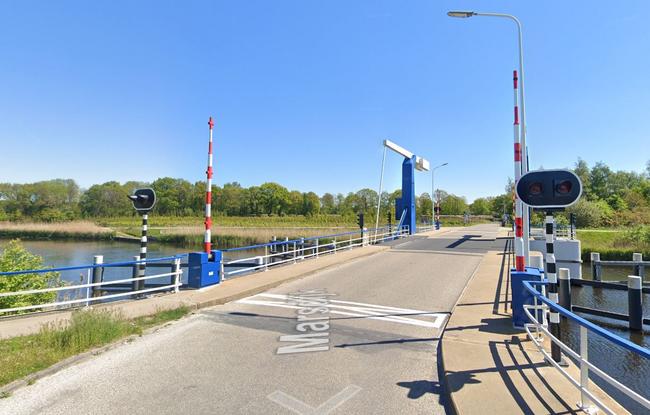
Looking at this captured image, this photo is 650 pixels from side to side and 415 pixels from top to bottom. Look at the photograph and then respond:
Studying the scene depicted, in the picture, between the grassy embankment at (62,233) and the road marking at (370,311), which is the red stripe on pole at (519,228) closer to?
the road marking at (370,311)

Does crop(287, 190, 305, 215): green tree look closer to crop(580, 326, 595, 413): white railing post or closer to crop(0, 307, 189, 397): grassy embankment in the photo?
crop(0, 307, 189, 397): grassy embankment

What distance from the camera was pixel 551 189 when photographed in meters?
4.97

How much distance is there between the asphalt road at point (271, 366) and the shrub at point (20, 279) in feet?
22.8

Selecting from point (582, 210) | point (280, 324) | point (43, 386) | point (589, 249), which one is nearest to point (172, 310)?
point (280, 324)

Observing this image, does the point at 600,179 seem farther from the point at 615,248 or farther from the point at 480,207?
the point at 615,248

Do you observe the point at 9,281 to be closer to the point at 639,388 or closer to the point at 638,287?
the point at 639,388

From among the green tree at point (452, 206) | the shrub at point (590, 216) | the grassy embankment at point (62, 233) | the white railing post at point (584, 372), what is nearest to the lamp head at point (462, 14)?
the white railing post at point (584, 372)

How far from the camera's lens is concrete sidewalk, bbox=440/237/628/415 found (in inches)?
138

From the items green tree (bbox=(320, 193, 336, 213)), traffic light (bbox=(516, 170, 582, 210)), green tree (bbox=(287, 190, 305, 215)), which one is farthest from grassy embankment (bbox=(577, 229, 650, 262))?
green tree (bbox=(320, 193, 336, 213))

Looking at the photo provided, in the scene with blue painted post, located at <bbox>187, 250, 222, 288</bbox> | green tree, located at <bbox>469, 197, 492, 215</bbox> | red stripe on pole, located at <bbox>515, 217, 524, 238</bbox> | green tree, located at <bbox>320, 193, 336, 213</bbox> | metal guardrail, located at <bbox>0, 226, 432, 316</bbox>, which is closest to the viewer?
red stripe on pole, located at <bbox>515, 217, 524, 238</bbox>

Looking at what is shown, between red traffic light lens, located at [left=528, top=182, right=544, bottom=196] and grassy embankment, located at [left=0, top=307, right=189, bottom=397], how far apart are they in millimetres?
6559

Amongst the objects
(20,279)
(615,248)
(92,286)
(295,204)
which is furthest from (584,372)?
(295,204)

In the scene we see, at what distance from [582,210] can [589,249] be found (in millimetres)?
27363

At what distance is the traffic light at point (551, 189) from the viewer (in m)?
4.87
